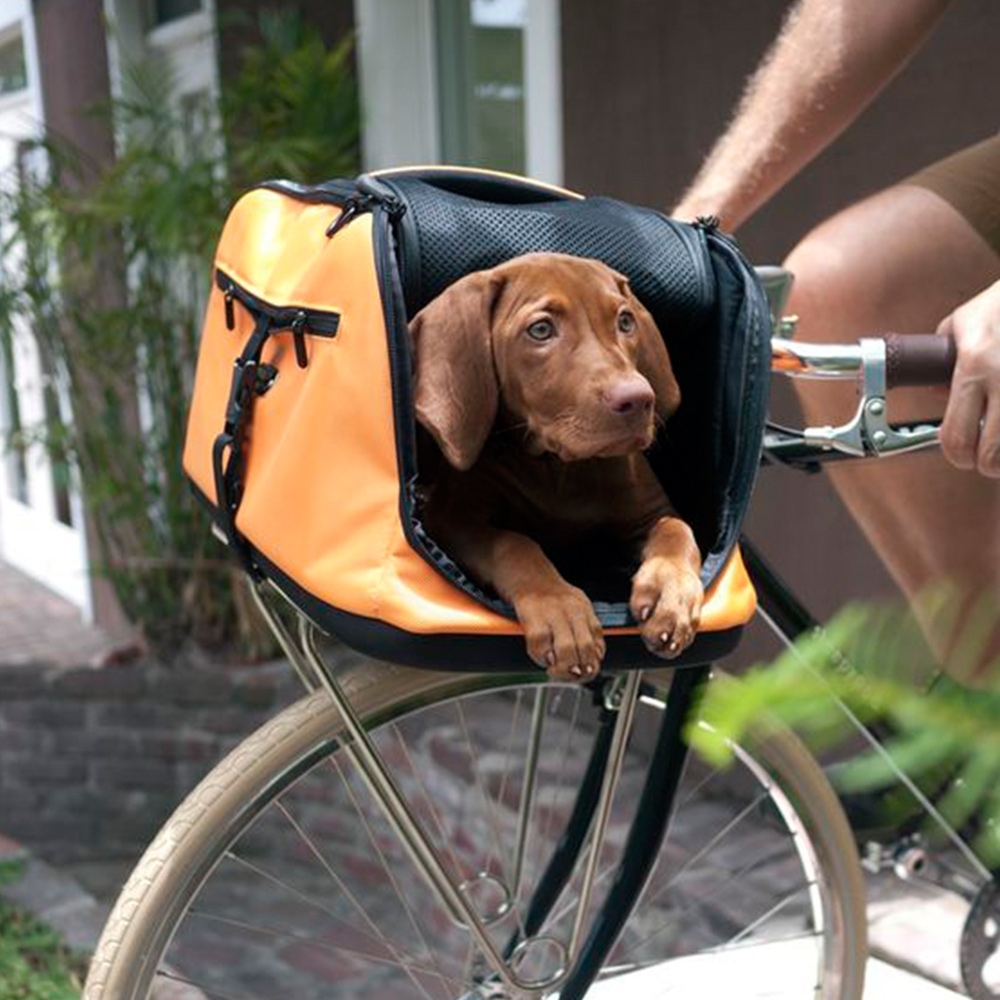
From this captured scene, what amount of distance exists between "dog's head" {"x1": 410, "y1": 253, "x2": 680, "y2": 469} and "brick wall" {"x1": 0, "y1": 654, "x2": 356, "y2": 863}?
153 inches

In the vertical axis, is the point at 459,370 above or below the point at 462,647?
above

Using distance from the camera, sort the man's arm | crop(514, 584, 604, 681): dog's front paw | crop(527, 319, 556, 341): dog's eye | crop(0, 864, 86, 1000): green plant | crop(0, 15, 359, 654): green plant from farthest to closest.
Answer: crop(0, 15, 359, 654): green plant
crop(0, 864, 86, 1000): green plant
the man's arm
crop(527, 319, 556, 341): dog's eye
crop(514, 584, 604, 681): dog's front paw

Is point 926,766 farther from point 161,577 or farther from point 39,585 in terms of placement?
point 39,585

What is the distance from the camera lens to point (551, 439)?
118cm

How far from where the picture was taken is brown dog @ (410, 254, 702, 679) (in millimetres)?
1126

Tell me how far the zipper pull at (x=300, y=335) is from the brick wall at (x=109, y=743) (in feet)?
12.5

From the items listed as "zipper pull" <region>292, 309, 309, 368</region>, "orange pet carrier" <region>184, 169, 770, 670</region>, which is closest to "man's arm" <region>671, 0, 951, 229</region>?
"orange pet carrier" <region>184, 169, 770, 670</region>

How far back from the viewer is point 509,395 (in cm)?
123

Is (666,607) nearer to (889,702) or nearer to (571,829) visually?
(571,829)

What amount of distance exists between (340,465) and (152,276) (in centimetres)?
396

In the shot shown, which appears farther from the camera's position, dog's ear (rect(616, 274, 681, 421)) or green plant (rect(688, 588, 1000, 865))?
dog's ear (rect(616, 274, 681, 421))

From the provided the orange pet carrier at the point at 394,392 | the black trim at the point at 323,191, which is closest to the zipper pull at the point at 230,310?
the orange pet carrier at the point at 394,392

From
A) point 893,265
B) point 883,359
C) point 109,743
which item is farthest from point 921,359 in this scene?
point 109,743

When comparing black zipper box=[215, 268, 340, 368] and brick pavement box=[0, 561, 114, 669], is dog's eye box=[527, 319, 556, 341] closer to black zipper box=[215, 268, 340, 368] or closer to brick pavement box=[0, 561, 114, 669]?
black zipper box=[215, 268, 340, 368]
